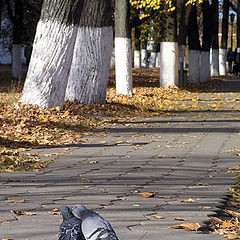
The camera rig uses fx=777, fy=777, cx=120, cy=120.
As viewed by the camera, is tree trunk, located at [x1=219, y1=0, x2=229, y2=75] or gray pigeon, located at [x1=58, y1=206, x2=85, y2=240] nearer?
gray pigeon, located at [x1=58, y1=206, x2=85, y2=240]

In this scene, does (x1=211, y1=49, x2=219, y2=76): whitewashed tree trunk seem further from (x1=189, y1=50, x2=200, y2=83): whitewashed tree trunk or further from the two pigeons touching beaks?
the two pigeons touching beaks

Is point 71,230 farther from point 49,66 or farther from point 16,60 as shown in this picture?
point 16,60

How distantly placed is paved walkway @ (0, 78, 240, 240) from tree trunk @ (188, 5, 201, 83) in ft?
72.1

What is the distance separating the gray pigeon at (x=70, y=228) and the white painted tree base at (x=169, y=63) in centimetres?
2515

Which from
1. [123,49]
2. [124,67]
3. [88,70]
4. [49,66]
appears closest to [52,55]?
[49,66]

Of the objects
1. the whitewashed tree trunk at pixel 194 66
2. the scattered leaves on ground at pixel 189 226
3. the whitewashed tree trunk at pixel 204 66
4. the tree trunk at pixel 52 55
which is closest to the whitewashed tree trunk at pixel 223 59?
the whitewashed tree trunk at pixel 204 66

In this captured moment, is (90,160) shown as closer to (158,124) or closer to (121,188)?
(121,188)

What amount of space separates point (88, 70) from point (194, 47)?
17752mm

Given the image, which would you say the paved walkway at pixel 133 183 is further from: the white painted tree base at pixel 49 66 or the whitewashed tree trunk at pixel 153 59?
the whitewashed tree trunk at pixel 153 59

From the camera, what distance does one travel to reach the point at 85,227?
3744mm

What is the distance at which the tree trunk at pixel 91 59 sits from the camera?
18406 millimetres

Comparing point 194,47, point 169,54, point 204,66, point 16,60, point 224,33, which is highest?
A: point 224,33

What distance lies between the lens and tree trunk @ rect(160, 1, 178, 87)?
29.0m

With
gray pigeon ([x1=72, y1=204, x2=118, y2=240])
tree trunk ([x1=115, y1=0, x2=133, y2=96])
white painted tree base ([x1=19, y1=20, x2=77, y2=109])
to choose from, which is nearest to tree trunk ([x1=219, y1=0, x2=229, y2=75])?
tree trunk ([x1=115, y1=0, x2=133, y2=96])
